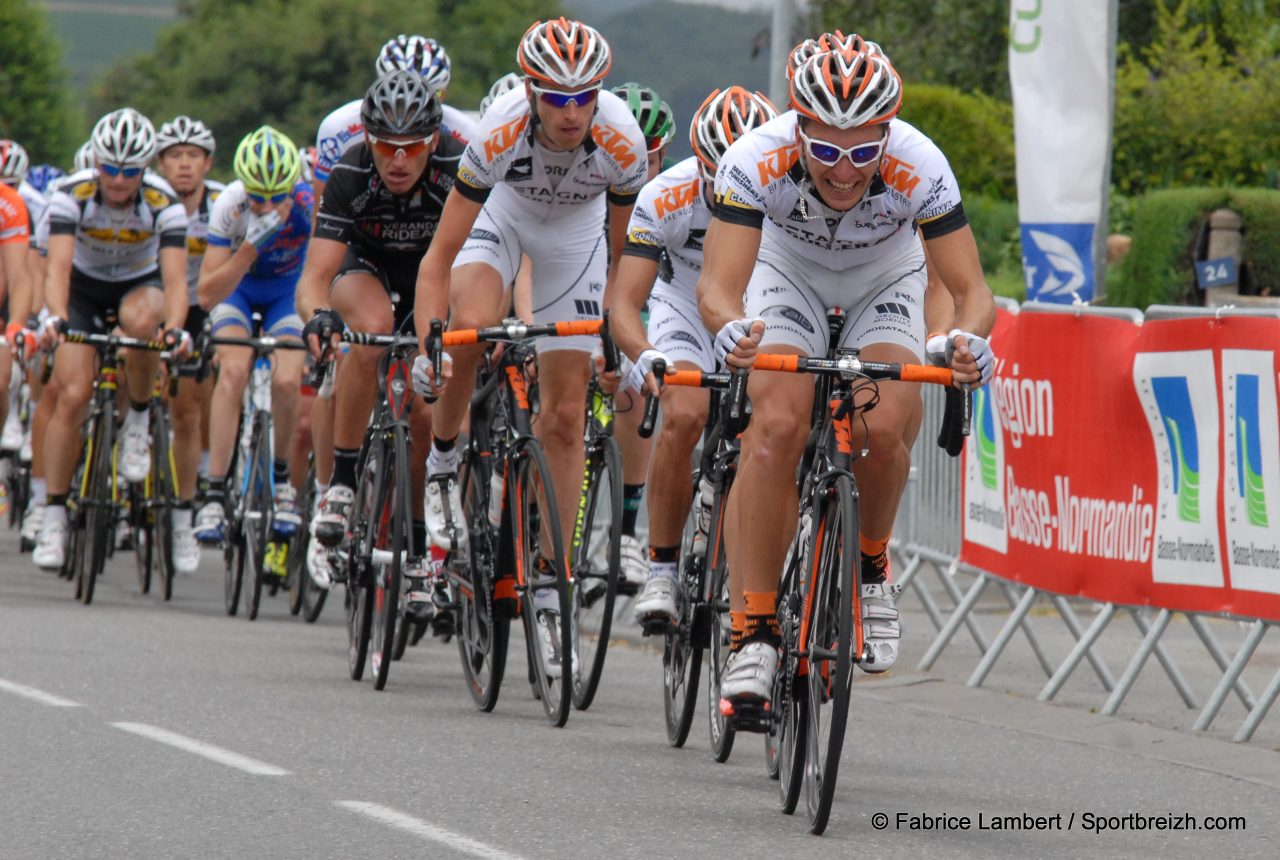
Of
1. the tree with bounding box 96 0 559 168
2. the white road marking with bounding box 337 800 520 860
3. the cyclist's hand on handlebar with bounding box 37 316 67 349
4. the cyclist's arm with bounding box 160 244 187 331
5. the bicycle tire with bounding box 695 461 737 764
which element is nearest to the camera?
the white road marking with bounding box 337 800 520 860

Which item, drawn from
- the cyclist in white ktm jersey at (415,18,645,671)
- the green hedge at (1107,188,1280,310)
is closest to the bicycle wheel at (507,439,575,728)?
the cyclist in white ktm jersey at (415,18,645,671)

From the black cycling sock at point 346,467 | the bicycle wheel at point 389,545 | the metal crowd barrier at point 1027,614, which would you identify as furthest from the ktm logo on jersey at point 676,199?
the black cycling sock at point 346,467

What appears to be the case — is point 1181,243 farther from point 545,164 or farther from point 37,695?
point 37,695

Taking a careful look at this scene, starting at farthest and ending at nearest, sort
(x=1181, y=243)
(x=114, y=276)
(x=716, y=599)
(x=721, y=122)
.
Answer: (x=1181, y=243), (x=114, y=276), (x=721, y=122), (x=716, y=599)

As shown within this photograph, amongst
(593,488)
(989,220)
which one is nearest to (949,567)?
(593,488)

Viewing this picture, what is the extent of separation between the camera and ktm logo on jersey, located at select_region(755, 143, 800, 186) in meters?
6.84

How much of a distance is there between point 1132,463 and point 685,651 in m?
2.11

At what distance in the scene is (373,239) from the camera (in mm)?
9656

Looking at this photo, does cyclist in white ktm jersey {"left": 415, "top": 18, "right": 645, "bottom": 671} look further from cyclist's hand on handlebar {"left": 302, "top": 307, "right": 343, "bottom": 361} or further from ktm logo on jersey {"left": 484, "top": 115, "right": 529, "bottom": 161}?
cyclist's hand on handlebar {"left": 302, "top": 307, "right": 343, "bottom": 361}

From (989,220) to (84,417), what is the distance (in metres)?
16.2

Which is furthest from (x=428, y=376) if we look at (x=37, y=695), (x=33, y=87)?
(x=33, y=87)

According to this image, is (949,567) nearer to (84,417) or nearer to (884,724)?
(884,724)

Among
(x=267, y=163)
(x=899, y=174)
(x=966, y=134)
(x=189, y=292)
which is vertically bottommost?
(x=899, y=174)

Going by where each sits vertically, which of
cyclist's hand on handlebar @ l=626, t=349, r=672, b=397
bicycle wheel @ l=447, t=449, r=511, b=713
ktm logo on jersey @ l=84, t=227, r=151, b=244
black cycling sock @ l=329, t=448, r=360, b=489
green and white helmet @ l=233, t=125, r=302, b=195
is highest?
green and white helmet @ l=233, t=125, r=302, b=195
